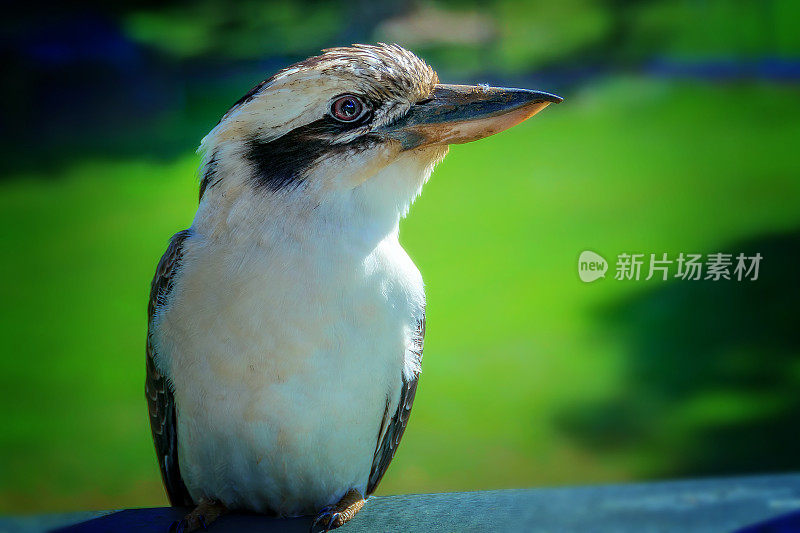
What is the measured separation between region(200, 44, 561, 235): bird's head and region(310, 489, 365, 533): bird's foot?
2.11 ft

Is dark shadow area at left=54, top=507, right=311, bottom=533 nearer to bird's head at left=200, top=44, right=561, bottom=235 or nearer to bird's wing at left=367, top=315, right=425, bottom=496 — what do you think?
bird's wing at left=367, top=315, right=425, bottom=496

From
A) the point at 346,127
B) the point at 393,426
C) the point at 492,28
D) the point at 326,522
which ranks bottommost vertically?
the point at 326,522

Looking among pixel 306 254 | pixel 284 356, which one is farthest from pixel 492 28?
pixel 284 356

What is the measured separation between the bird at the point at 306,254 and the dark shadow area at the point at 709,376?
202 centimetres

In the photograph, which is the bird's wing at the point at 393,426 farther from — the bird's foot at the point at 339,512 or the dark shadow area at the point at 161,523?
the dark shadow area at the point at 161,523

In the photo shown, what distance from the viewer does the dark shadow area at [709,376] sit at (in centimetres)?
329

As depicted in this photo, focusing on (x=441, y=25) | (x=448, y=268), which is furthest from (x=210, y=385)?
(x=441, y=25)

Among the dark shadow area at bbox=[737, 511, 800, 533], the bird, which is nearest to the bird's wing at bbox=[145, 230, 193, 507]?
the bird

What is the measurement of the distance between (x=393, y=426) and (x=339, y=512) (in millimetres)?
231

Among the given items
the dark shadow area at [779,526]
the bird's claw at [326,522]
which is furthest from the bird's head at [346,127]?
the dark shadow area at [779,526]

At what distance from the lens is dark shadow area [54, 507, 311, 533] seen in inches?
61.3

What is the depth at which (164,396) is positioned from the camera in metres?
1.64

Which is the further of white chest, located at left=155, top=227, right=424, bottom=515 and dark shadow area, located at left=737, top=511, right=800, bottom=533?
dark shadow area, located at left=737, top=511, right=800, bottom=533

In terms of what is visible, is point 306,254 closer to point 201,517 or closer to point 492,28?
point 201,517
